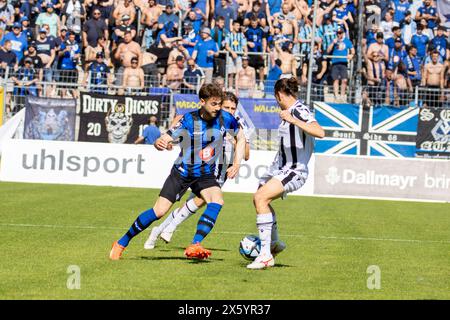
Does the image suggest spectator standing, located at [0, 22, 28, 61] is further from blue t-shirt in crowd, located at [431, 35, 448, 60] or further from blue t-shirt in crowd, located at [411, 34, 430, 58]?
blue t-shirt in crowd, located at [431, 35, 448, 60]

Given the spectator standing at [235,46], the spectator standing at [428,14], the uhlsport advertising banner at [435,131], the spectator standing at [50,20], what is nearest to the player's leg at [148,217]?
the uhlsport advertising banner at [435,131]

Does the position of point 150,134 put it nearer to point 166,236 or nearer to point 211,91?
point 166,236

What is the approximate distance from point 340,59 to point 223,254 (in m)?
17.4

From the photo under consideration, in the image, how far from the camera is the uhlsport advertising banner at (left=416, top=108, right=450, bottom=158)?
28.6 meters

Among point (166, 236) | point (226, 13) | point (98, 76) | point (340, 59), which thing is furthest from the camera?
point (226, 13)

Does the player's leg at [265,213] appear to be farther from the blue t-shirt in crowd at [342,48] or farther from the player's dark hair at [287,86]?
the blue t-shirt in crowd at [342,48]

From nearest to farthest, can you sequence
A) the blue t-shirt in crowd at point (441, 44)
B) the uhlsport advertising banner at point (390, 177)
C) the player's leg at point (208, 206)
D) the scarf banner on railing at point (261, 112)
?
the player's leg at point (208, 206) → the uhlsport advertising banner at point (390, 177) → the scarf banner on railing at point (261, 112) → the blue t-shirt in crowd at point (441, 44)

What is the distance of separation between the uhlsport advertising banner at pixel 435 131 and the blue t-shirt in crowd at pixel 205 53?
6387 mm

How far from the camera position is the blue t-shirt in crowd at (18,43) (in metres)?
30.8

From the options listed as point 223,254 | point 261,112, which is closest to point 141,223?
point 223,254

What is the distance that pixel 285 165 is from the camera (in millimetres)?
11656

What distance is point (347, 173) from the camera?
27.2m

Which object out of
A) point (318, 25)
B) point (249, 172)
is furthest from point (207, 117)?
point (318, 25)
